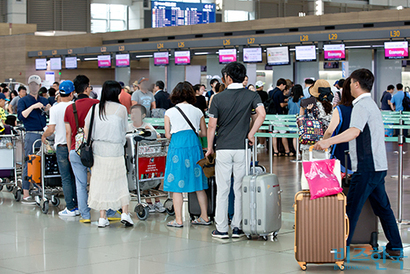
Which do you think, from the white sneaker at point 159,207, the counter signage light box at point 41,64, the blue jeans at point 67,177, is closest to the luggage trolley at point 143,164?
the white sneaker at point 159,207

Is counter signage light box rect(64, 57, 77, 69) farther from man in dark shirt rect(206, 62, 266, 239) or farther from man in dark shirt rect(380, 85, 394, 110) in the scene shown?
man in dark shirt rect(206, 62, 266, 239)

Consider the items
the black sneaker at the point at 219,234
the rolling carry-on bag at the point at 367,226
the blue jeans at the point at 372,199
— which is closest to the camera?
the blue jeans at the point at 372,199

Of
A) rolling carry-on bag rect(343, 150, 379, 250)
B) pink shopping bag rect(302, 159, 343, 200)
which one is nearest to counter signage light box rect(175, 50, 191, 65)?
rolling carry-on bag rect(343, 150, 379, 250)

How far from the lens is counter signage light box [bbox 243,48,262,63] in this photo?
1820cm

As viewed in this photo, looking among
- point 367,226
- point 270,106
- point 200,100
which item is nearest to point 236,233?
point 367,226

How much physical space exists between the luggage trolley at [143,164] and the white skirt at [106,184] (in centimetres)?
51

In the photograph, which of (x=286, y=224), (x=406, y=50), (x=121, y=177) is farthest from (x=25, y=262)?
Answer: (x=406, y=50)

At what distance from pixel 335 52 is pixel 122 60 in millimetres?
8837

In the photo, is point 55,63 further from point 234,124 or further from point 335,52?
point 234,124

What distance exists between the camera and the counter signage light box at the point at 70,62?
23.8m

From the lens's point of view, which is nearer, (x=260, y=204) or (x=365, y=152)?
(x=365, y=152)

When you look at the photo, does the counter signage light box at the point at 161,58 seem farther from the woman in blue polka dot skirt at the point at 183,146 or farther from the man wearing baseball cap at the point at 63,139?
the woman in blue polka dot skirt at the point at 183,146

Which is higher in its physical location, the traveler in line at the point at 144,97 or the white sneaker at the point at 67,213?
the traveler in line at the point at 144,97

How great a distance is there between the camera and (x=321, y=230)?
14.3 ft
